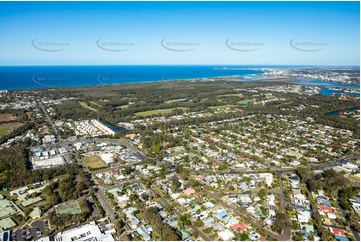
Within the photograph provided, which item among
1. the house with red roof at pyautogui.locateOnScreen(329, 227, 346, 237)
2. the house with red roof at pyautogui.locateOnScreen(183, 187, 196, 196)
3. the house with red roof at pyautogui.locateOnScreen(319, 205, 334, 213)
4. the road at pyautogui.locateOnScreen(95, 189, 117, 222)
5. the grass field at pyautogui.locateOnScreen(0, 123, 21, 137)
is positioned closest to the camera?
the house with red roof at pyautogui.locateOnScreen(329, 227, 346, 237)

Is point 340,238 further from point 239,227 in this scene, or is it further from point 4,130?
point 4,130

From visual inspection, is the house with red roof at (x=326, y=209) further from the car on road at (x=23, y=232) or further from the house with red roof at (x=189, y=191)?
the car on road at (x=23, y=232)

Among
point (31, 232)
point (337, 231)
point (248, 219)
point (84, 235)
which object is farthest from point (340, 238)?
point (31, 232)

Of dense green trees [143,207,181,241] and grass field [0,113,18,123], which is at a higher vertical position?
grass field [0,113,18,123]

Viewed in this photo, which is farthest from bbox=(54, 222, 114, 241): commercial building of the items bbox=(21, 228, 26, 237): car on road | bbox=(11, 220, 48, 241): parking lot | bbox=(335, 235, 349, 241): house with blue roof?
bbox=(335, 235, 349, 241): house with blue roof

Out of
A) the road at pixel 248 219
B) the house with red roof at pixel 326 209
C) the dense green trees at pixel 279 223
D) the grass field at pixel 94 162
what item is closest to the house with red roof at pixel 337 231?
the house with red roof at pixel 326 209

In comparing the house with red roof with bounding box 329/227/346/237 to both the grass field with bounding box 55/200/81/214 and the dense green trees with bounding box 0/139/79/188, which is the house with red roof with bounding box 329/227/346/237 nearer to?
the grass field with bounding box 55/200/81/214

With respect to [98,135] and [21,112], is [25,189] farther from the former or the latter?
[21,112]
